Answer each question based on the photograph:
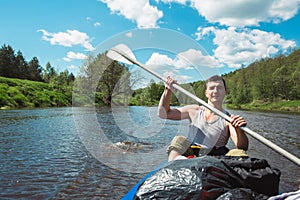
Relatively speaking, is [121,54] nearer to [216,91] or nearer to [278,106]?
[216,91]

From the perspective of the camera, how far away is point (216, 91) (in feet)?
11.9

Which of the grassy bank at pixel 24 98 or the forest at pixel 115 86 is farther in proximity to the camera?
the grassy bank at pixel 24 98

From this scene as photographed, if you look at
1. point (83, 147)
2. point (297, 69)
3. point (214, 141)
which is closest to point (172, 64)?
point (214, 141)

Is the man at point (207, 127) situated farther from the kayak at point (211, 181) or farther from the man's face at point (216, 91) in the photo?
the kayak at point (211, 181)

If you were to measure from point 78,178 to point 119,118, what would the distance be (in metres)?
1.62

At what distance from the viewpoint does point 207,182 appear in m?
2.12

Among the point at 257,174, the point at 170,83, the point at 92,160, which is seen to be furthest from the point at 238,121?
the point at 92,160

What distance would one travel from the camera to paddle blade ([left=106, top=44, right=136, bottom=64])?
4049 millimetres

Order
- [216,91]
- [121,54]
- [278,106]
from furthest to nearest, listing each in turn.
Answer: [278,106], [121,54], [216,91]

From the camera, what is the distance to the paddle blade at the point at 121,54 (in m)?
4.05

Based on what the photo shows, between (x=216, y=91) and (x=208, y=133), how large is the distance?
1.91ft

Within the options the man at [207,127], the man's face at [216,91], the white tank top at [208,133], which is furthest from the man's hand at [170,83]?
the white tank top at [208,133]

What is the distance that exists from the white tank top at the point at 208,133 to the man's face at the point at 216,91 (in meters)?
0.29

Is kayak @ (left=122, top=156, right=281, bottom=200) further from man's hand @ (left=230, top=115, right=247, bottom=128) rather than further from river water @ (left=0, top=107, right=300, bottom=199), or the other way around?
river water @ (left=0, top=107, right=300, bottom=199)
